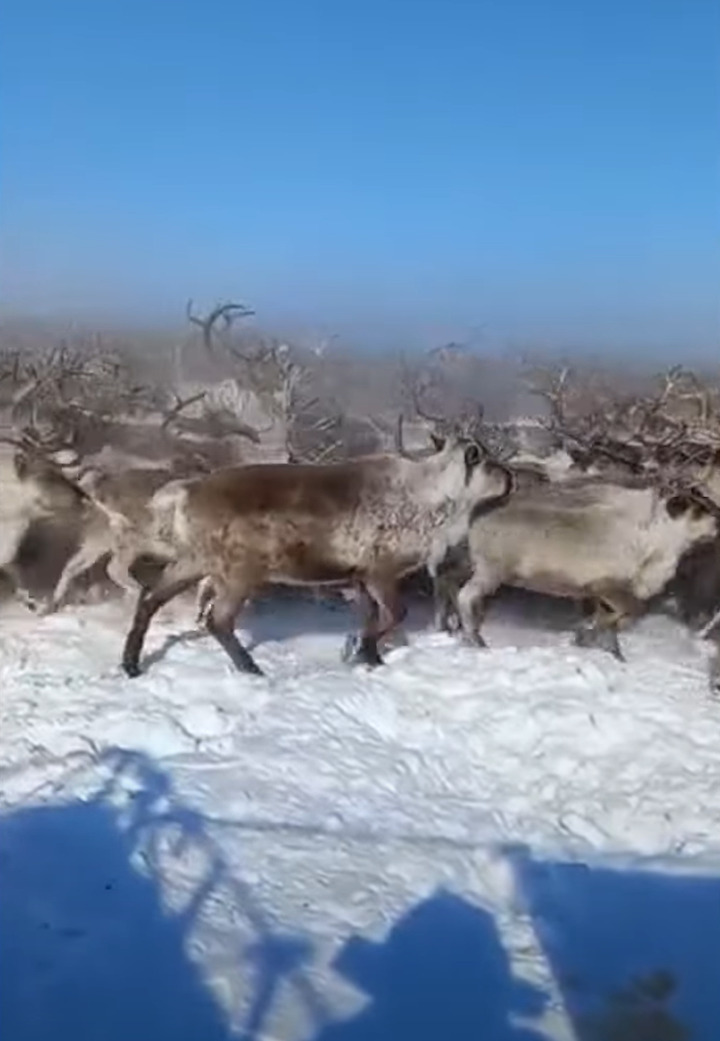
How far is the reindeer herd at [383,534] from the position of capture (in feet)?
28.0

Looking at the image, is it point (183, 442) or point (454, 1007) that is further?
point (183, 442)

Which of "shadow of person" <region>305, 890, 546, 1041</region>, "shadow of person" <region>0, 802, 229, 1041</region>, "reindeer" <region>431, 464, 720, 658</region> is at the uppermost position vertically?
"reindeer" <region>431, 464, 720, 658</region>

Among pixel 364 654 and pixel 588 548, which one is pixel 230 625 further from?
pixel 588 548

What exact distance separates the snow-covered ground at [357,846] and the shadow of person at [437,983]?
0.01m

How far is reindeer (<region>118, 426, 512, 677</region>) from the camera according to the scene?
8.48 metres

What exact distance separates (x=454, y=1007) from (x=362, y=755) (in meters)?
2.40

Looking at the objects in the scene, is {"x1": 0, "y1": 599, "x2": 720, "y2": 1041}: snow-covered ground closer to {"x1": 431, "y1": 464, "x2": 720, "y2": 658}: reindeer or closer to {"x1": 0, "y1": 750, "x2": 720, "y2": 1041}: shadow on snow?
{"x1": 0, "y1": 750, "x2": 720, "y2": 1041}: shadow on snow

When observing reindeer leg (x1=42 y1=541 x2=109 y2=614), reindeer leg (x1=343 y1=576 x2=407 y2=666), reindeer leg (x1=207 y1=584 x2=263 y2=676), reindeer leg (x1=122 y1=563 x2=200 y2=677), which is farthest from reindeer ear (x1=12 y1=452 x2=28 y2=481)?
reindeer leg (x1=343 y1=576 x2=407 y2=666)

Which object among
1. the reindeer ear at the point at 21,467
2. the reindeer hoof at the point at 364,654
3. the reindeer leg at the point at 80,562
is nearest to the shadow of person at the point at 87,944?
the reindeer hoof at the point at 364,654

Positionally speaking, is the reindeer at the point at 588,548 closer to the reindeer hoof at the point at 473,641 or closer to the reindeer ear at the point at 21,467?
the reindeer hoof at the point at 473,641

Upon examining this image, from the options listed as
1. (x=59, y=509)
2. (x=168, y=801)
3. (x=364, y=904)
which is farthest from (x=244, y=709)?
(x=59, y=509)

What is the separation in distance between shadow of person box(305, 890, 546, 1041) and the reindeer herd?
3316 millimetres

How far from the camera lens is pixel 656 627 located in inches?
411

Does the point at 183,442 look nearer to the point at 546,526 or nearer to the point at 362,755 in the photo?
the point at 546,526
